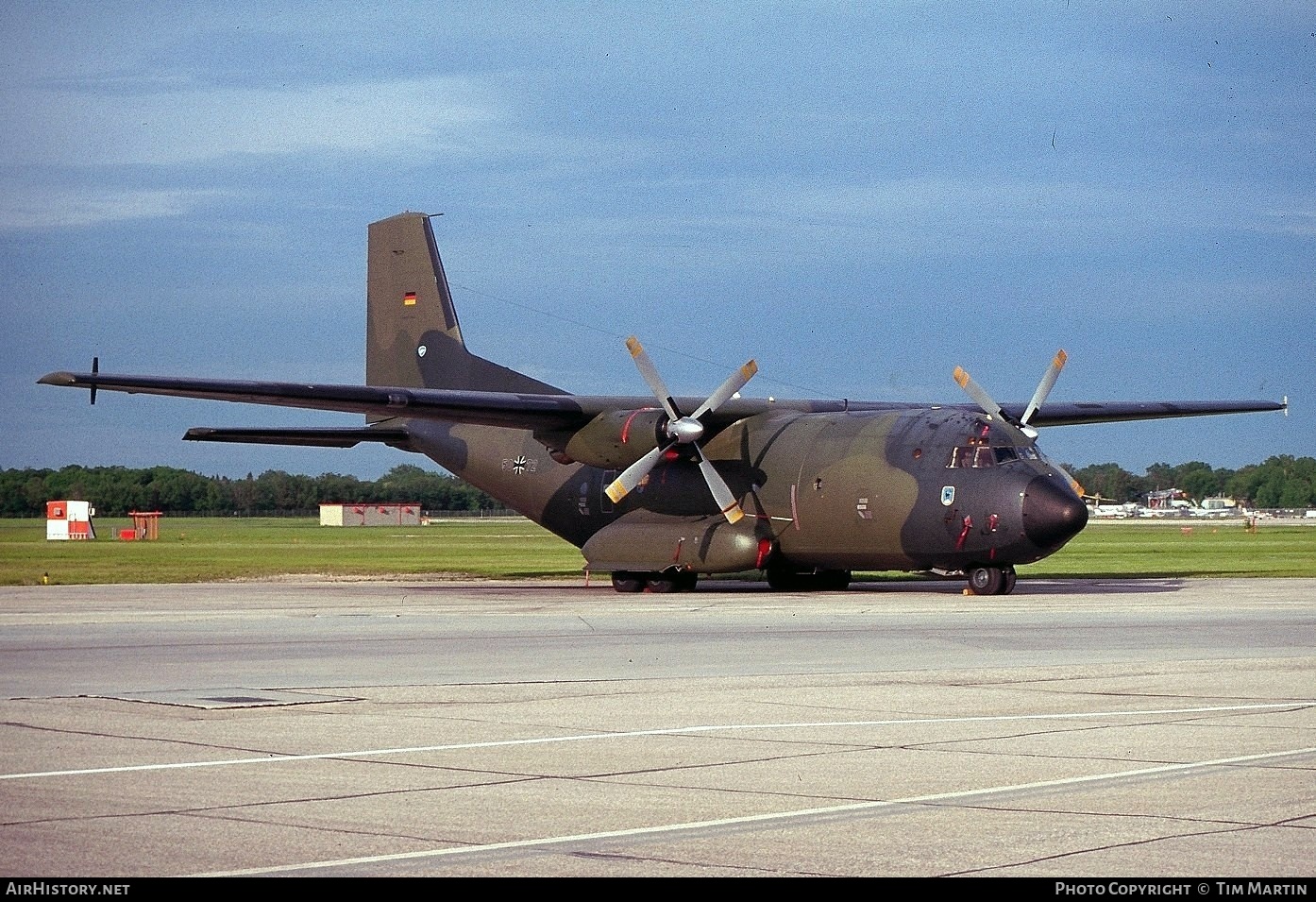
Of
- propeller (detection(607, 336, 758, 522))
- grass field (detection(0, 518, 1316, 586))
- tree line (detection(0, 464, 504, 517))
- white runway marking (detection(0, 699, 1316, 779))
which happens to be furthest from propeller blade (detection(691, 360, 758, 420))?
tree line (detection(0, 464, 504, 517))

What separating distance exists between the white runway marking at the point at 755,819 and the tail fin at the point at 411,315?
105 feet

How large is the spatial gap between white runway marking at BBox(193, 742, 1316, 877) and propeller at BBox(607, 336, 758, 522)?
22.8 meters

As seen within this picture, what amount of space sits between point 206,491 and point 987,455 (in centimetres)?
9382

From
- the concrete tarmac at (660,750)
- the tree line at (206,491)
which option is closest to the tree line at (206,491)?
the tree line at (206,491)

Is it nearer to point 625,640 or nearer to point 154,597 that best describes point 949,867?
point 625,640

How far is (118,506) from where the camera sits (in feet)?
336

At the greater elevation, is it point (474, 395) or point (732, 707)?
point (474, 395)

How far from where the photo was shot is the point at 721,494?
3375cm

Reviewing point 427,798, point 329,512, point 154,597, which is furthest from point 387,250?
point 329,512

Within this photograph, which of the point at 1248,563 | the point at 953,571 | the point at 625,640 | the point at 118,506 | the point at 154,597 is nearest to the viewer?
the point at 625,640

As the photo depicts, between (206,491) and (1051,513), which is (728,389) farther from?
(206,491)

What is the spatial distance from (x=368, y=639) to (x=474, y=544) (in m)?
48.6

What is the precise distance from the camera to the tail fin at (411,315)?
4219 cm

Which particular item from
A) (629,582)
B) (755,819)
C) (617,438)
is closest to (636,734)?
(755,819)
